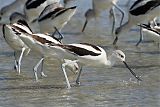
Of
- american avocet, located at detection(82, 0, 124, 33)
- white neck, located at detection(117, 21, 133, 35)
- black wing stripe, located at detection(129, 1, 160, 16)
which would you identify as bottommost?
white neck, located at detection(117, 21, 133, 35)

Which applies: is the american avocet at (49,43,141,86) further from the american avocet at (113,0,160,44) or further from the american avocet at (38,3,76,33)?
the american avocet at (113,0,160,44)

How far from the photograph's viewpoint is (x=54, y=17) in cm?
1223

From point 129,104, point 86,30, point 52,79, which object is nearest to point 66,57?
point 52,79

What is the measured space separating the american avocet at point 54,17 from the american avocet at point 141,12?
1384 mm

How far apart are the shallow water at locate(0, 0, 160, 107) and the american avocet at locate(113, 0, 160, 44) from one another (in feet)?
2.17

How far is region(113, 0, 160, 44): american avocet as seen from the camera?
1258 centimetres

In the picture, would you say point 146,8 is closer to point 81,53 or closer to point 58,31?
point 58,31

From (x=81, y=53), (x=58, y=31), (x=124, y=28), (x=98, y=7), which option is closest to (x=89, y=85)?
(x=81, y=53)

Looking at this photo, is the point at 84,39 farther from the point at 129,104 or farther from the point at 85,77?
the point at 129,104

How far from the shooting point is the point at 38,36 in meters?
9.03

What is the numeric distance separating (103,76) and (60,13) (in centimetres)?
277

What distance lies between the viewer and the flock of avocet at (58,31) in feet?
28.8

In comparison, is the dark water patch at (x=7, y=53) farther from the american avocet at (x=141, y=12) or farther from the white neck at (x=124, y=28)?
the white neck at (x=124, y=28)

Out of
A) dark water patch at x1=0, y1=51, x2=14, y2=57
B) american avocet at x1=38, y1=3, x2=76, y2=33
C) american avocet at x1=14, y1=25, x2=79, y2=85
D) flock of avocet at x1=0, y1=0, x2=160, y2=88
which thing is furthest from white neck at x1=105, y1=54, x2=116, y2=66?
dark water patch at x1=0, y1=51, x2=14, y2=57
